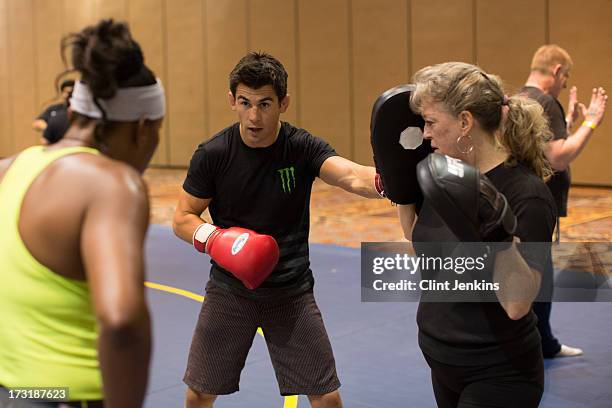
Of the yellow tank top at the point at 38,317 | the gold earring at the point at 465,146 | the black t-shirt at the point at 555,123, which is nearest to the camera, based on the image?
the yellow tank top at the point at 38,317

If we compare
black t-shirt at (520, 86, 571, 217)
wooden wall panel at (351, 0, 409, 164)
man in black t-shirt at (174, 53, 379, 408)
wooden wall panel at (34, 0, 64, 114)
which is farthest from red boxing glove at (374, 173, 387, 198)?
wooden wall panel at (34, 0, 64, 114)

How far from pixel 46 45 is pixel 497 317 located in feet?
60.4

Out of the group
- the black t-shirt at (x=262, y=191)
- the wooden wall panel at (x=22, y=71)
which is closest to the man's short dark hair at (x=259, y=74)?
the black t-shirt at (x=262, y=191)

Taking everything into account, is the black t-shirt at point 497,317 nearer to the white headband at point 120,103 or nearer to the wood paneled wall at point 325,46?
the white headband at point 120,103

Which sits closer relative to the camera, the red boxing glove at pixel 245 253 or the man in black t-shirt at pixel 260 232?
the red boxing glove at pixel 245 253

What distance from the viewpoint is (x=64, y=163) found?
169 cm

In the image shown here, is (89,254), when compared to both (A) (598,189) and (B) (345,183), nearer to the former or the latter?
(B) (345,183)

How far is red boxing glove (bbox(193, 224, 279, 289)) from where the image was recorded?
3209 millimetres

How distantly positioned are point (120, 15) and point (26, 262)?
53.6 ft

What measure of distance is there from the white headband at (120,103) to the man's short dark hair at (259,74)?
1.69 meters

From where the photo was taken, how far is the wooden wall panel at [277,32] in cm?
1449

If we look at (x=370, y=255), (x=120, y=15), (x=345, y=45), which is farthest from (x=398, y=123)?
(x=120, y=15)

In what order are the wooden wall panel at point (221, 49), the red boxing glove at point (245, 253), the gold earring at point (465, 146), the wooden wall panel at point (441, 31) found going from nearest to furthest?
the gold earring at point (465, 146)
the red boxing glove at point (245, 253)
the wooden wall panel at point (441, 31)
the wooden wall panel at point (221, 49)

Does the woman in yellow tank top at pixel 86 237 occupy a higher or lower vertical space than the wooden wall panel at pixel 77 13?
lower
